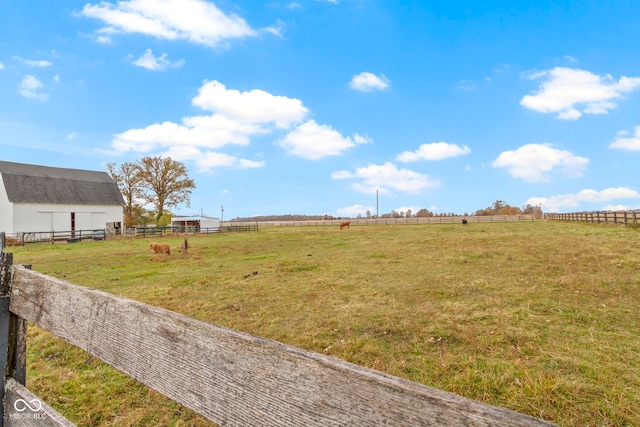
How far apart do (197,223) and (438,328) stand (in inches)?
1595

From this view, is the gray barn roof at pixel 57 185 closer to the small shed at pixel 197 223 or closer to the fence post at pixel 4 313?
the small shed at pixel 197 223

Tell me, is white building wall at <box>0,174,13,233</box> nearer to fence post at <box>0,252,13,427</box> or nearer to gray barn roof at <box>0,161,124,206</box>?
gray barn roof at <box>0,161,124,206</box>

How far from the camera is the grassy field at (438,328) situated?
10.2 feet

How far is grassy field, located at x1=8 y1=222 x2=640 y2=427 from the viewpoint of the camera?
3.12 meters

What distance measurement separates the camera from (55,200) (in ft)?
108

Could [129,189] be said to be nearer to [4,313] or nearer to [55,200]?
[55,200]

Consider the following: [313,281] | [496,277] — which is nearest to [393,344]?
[313,281]

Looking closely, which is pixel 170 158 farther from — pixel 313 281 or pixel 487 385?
pixel 487 385

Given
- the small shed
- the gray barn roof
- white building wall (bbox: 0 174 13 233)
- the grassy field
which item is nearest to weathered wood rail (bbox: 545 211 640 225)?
the grassy field

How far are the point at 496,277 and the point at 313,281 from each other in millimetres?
4496

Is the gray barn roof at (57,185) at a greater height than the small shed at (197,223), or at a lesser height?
greater

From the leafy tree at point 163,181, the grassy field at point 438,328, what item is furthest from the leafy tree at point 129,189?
the grassy field at point 438,328

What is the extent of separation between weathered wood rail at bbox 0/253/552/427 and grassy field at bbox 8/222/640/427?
1.72 m

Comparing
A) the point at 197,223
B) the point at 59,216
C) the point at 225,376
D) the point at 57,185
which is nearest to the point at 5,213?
the point at 59,216
